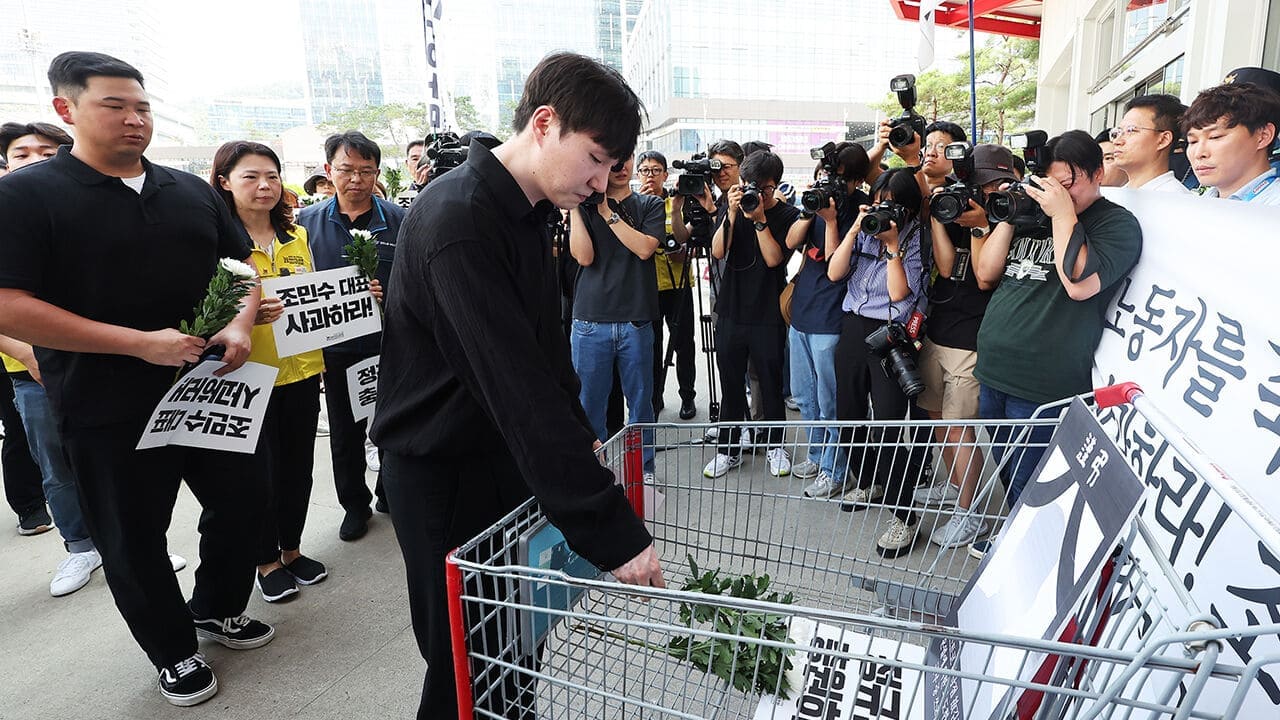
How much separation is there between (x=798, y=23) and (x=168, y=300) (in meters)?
70.5

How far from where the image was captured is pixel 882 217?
2.84 metres

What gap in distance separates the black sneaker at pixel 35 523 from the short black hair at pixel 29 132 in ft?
5.67

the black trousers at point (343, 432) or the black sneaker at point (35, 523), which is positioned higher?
the black trousers at point (343, 432)

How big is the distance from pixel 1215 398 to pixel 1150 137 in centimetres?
209

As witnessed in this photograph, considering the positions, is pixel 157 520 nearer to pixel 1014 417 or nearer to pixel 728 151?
pixel 1014 417

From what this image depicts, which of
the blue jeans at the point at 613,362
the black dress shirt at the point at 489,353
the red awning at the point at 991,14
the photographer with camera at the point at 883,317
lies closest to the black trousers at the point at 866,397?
the photographer with camera at the point at 883,317

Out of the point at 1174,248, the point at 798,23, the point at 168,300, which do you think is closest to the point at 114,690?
the point at 168,300

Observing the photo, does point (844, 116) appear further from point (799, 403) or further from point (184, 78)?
point (184, 78)

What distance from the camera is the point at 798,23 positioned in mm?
63469

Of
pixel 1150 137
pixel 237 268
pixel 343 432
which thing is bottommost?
pixel 343 432

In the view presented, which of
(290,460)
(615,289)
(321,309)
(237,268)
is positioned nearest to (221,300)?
(237,268)

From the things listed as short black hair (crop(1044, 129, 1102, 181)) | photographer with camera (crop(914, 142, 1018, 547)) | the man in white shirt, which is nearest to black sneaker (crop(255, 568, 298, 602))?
photographer with camera (crop(914, 142, 1018, 547))

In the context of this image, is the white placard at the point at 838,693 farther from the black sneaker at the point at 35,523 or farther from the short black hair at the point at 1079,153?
the black sneaker at the point at 35,523

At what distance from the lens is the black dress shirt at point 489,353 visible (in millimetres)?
1178
